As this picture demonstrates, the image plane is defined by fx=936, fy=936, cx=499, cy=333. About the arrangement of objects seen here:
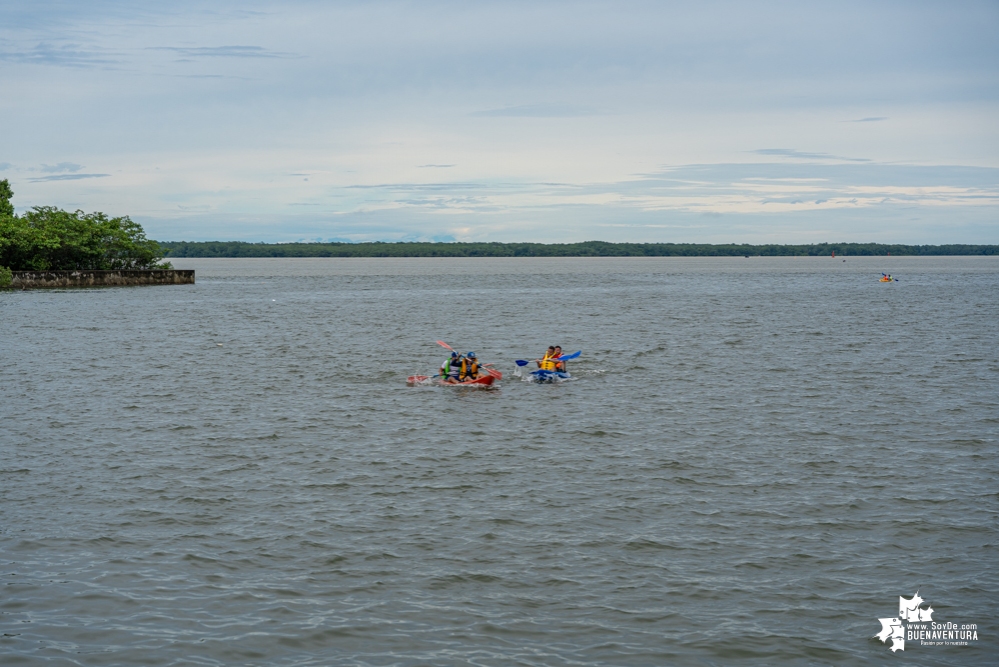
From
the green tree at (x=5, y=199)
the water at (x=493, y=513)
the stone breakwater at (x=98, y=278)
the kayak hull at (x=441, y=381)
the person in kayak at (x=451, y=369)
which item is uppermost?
the green tree at (x=5, y=199)

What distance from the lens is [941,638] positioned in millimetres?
13469

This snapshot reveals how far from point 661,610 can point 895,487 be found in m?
9.20

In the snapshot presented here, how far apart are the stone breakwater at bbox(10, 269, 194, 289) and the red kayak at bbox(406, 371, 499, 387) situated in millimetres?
90077

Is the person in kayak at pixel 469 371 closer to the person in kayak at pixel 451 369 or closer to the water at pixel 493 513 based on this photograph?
the person in kayak at pixel 451 369

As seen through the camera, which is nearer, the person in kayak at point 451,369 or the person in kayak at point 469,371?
the person in kayak at point 469,371

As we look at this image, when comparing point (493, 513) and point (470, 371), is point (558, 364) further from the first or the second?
point (493, 513)

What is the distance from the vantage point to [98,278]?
123m

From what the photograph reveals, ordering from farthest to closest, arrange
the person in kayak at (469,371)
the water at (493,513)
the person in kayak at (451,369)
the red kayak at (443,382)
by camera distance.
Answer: the person in kayak at (451,369) < the person in kayak at (469,371) < the red kayak at (443,382) < the water at (493,513)

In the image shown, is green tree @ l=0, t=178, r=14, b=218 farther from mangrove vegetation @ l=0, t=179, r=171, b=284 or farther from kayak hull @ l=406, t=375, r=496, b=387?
kayak hull @ l=406, t=375, r=496, b=387

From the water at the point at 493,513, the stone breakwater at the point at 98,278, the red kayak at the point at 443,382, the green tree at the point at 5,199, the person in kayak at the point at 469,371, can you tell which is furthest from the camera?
the green tree at the point at 5,199

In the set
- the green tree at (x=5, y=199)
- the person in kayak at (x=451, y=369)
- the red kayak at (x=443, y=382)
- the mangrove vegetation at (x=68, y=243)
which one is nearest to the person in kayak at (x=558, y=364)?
the red kayak at (x=443, y=382)

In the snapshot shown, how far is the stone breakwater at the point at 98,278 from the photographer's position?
112250 mm

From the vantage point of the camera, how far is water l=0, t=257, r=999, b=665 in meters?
13.5

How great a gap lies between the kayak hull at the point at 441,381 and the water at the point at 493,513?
955 millimetres
